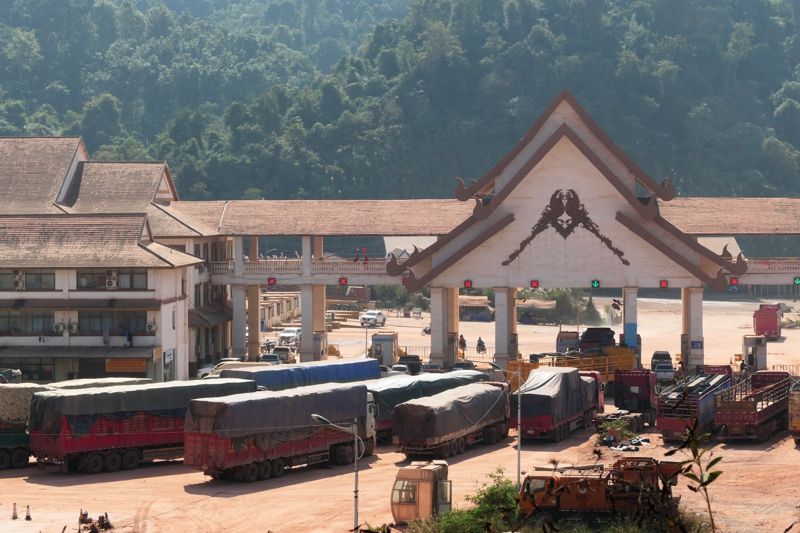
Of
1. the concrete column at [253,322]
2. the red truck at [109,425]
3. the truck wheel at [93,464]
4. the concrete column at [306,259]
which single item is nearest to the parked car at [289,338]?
the concrete column at [253,322]

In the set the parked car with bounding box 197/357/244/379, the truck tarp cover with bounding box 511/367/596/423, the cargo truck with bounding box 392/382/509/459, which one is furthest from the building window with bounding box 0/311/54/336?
the truck tarp cover with bounding box 511/367/596/423

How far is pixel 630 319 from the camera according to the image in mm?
77062

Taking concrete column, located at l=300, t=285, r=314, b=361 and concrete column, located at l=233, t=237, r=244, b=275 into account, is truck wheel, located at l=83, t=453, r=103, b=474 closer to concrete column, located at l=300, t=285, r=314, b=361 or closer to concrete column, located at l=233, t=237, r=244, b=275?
concrete column, located at l=300, t=285, r=314, b=361

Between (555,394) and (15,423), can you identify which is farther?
(555,394)

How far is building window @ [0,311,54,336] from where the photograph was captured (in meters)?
73.1

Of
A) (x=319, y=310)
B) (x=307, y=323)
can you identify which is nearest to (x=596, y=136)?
(x=307, y=323)

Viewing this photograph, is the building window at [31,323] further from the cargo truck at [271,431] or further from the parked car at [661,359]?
the parked car at [661,359]

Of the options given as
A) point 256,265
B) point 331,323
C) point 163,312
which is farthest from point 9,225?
point 331,323

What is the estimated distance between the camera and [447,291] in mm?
81500

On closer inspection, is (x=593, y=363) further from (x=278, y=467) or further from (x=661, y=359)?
(x=278, y=467)

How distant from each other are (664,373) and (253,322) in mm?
25275

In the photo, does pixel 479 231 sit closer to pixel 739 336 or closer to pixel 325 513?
pixel 325 513

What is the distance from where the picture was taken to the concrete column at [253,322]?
87.1 meters

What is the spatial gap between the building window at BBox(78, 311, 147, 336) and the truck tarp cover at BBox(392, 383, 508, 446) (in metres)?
19.0
